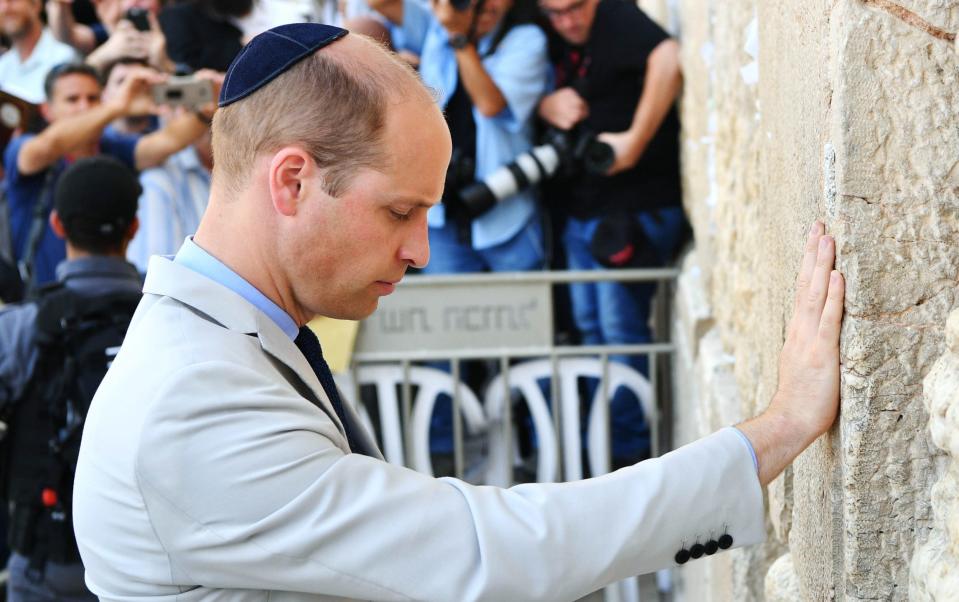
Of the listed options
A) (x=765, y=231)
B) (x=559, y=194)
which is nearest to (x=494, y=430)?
(x=559, y=194)

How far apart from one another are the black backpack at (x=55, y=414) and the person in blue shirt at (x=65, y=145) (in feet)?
5.41

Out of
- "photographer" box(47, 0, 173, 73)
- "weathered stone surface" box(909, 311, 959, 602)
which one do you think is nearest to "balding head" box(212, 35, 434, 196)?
A: "weathered stone surface" box(909, 311, 959, 602)

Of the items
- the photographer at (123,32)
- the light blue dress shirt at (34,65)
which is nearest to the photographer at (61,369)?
the photographer at (123,32)

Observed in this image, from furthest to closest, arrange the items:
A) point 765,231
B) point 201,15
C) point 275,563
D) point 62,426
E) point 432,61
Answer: point 201,15 < point 432,61 < point 62,426 < point 765,231 < point 275,563

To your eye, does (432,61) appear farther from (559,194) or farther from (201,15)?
(201,15)

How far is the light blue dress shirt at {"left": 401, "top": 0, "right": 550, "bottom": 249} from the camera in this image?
13.3 ft

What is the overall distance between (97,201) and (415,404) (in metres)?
1.66

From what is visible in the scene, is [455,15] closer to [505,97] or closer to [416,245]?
[505,97]

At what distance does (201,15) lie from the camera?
455 cm

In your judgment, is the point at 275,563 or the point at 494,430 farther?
the point at 494,430

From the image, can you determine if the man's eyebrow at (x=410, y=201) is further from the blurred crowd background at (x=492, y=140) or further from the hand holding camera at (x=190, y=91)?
the hand holding camera at (x=190, y=91)

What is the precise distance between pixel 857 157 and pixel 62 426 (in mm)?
2141

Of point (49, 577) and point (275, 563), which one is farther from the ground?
point (275, 563)

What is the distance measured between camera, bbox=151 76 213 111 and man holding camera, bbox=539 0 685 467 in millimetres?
1303
